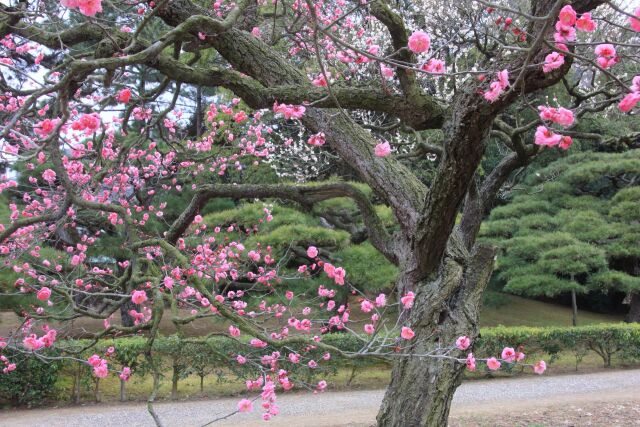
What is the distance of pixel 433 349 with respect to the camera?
9.23 ft

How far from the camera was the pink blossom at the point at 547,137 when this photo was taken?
5.54 feet

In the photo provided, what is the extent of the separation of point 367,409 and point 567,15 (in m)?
5.23

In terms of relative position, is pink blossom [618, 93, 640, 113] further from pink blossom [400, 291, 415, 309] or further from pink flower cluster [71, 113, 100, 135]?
pink flower cluster [71, 113, 100, 135]

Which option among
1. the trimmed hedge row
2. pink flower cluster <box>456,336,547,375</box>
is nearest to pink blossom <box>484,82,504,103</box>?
pink flower cluster <box>456,336,547,375</box>

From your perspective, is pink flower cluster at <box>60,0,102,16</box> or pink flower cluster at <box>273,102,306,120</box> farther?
pink flower cluster at <box>273,102,306,120</box>

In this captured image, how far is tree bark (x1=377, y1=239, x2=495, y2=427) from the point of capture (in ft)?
9.16

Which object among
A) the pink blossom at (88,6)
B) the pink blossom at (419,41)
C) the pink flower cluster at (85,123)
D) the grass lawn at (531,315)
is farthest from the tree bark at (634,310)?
the pink blossom at (88,6)

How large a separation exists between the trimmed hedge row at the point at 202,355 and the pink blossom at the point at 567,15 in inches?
169

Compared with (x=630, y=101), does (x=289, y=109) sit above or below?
above

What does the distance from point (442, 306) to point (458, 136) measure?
3.43 ft

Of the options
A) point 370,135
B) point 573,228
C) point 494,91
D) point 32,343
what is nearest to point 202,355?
point 32,343

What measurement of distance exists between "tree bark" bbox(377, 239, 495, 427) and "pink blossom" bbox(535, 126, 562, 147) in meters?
1.34

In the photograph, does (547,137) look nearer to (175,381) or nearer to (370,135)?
(370,135)

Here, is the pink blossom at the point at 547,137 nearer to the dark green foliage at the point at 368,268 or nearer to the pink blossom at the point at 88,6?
the pink blossom at the point at 88,6
